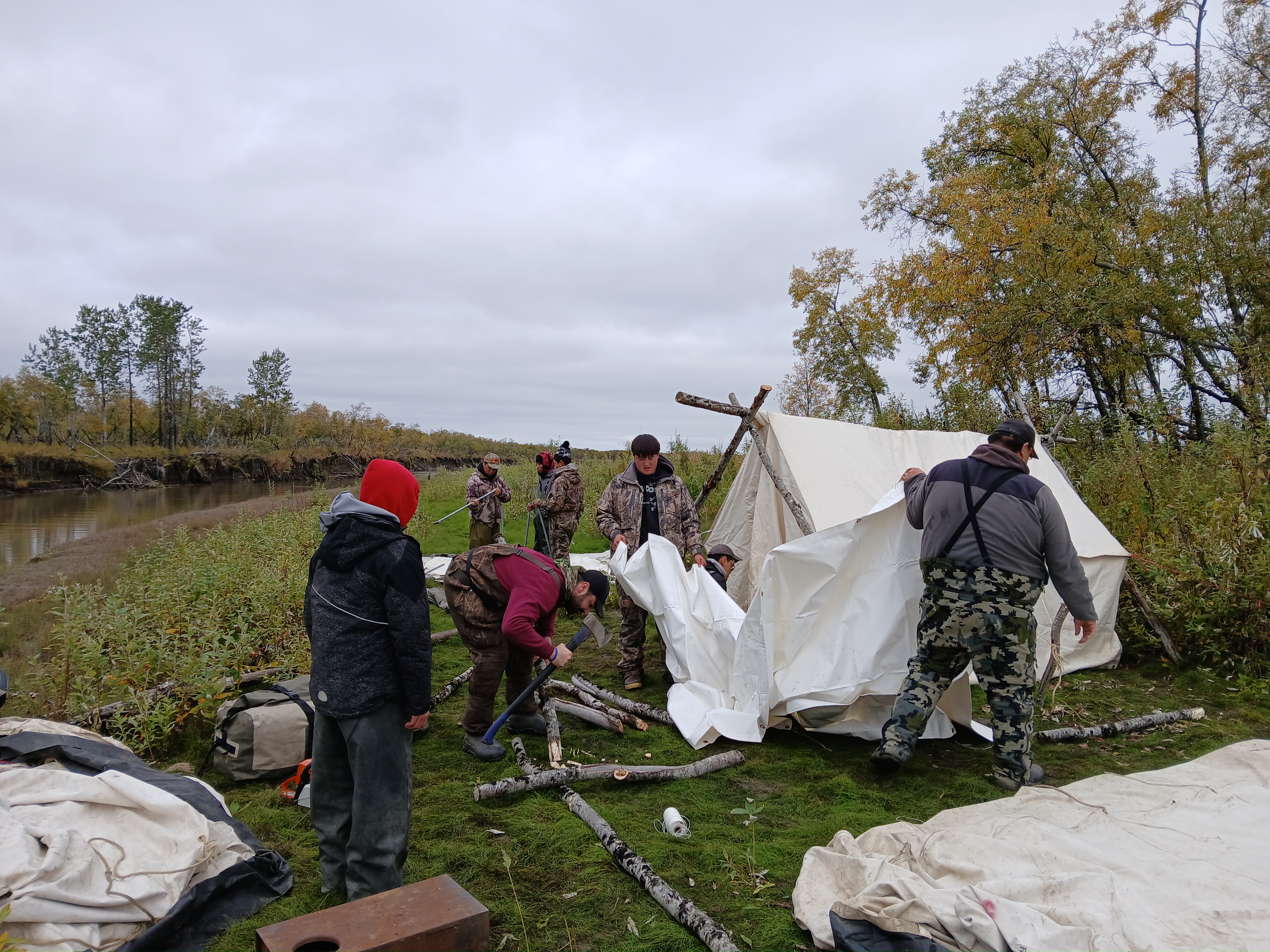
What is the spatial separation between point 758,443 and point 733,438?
43cm

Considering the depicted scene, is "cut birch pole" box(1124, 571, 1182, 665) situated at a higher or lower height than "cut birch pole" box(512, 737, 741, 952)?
higher

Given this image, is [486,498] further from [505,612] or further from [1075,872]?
[1075,872]

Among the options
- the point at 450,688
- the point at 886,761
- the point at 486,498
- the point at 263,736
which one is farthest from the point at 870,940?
the point at 486,498

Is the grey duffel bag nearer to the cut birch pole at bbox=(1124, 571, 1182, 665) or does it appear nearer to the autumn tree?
the cut birch pole at bbox=(1124, 571, 1182, 665)

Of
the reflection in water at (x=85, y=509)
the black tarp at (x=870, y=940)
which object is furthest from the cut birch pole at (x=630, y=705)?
the reflection in water at (x=85, y=509)

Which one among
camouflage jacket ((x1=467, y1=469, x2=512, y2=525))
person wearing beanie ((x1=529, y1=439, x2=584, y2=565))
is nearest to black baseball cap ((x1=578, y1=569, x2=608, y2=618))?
person wearing beanie ((x1=529, y1=439, x2=584, y2=565))

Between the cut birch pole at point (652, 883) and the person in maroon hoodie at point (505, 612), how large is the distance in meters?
0.66

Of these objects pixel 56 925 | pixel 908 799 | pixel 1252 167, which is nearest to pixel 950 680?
pixel 908 799

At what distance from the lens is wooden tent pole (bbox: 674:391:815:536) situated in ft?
19.2

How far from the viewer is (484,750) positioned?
388 centimetres

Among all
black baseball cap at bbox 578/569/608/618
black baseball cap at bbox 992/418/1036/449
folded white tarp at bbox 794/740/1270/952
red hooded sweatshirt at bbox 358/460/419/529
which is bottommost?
folded white tarp at bbox 794/740/1270/952

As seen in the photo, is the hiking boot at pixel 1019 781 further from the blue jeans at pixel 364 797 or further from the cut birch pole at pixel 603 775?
the blue jeans at pixel 364 797

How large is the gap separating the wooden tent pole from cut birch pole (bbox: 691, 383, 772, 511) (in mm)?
27

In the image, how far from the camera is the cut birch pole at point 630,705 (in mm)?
4512
